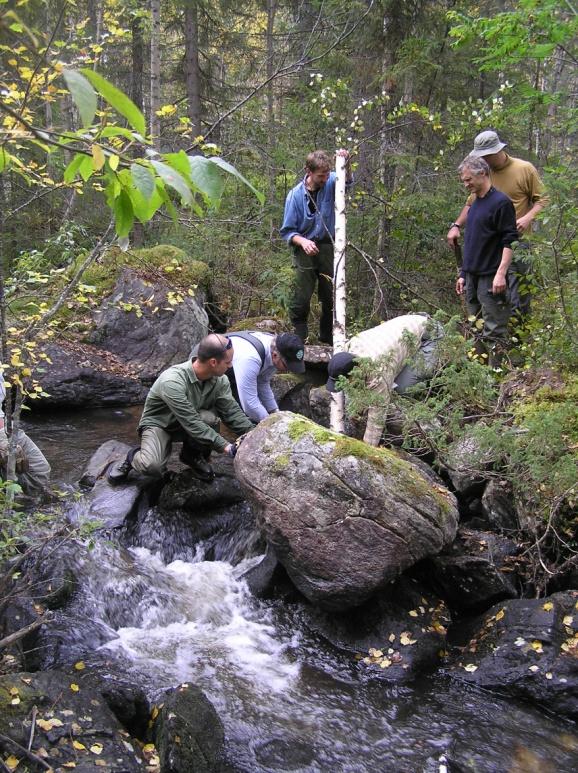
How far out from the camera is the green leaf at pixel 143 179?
1.43 meters

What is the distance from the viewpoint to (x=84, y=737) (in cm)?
339

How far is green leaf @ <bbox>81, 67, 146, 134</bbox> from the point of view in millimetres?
1230

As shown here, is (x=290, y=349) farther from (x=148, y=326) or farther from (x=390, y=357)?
(x=148, y=326)

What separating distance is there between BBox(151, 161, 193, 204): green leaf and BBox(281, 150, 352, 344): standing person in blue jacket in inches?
222

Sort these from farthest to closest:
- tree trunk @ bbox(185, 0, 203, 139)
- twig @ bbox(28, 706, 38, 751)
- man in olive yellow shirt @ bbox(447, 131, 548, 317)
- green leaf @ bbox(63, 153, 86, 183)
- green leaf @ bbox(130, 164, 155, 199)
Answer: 1. tree trunk @ bbox(185, 0, 203, 139)
2. man in olive yellow shirt @ bbox(447, 131, 548, 317)
3. twig @ bbox(28, 706, 38, 751)
4. green leaf @ bbox(63, 153, 86, 183)
5. green leaf @ bbox(130, 164, 155, 199)

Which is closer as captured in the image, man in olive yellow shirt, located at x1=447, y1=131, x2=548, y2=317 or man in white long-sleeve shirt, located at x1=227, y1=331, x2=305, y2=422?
man in white long-sleeve shirt, located at x1=227, y1=331, x2=305, y2=422

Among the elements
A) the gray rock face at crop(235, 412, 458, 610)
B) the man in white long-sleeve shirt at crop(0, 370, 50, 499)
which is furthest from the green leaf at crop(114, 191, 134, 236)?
the man in white long-sleeve shirt at crop(0, 370, 50, 499)

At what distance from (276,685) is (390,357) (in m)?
2.73

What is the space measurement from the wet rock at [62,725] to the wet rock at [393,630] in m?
1.94

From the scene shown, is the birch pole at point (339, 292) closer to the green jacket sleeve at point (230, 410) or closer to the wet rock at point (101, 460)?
the green jacket sleeve at point (230, 410)

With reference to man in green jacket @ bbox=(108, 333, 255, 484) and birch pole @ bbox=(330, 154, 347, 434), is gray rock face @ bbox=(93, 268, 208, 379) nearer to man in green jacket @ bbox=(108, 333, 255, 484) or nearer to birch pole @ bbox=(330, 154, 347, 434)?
man in green jacket @ bbox=(108, 333, 255, 484)

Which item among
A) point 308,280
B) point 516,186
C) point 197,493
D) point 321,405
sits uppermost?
point 516,186

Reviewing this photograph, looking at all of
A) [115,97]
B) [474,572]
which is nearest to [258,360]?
[474,572]

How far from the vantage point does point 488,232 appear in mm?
6562
